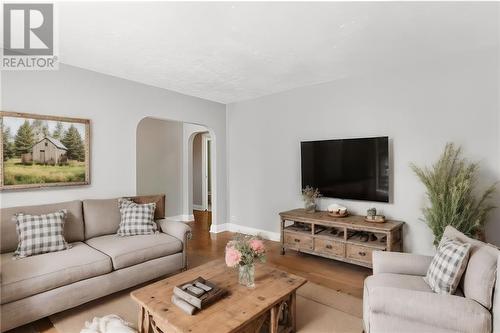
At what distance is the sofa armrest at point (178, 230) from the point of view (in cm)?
321

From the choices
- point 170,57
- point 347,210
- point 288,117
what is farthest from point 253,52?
point 347,210

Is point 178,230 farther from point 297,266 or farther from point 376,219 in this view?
point 376,219

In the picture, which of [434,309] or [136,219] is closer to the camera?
[434,309]

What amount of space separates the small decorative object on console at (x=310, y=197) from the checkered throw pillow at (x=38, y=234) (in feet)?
9.82

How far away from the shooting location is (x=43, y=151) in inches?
120

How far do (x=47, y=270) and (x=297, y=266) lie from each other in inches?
106

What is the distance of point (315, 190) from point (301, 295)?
5.45 ft

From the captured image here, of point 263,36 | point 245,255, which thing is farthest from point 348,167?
point 245,255

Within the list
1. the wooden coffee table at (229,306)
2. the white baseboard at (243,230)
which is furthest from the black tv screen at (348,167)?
the wooden coffee table at (229,306)

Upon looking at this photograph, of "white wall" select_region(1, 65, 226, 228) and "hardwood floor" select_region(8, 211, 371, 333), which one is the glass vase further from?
"white wall" select_region(1, 65, 226, 228)

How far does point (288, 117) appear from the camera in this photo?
14.5 ft

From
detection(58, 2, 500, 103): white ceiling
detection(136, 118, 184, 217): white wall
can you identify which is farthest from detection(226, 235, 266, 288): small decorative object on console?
detection(136, 118, 184, 217): white wall

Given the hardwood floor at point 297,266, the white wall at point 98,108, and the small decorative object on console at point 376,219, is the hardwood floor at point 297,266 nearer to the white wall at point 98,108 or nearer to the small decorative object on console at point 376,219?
the small decorative object on console at point 376,219

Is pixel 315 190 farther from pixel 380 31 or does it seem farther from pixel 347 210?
pixel 380 31
